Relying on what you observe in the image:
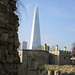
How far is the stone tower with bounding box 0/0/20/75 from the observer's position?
4449 millimetres

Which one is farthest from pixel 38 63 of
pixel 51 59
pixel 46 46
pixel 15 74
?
pixel 15 74

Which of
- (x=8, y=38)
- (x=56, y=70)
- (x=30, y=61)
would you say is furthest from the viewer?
(x=30, y=61)

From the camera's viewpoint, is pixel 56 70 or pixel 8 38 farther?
pixel 56 70

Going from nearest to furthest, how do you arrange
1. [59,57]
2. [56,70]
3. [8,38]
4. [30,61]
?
[8,38] < [56,70] < [30,61] < [59,57]

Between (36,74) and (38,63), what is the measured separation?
181cm

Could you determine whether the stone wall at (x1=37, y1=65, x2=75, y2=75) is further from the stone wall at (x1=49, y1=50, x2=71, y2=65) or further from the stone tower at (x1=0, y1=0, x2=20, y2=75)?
the stone tower at (x1=0, y1=0, x2=20, y2=75)

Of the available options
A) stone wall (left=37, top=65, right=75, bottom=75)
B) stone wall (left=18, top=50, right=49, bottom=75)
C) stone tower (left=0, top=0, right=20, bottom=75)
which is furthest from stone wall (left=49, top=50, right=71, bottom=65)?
stone tower (left=0, top=0, right=20, bottom=75)

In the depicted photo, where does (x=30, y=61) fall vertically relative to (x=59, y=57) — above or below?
below

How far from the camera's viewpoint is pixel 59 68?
24875 millimetres

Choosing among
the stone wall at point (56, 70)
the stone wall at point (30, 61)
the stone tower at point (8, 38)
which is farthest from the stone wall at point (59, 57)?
the stone tower at point (8, 38)

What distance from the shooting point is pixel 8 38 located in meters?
4.69

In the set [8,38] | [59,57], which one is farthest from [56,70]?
[8,38]

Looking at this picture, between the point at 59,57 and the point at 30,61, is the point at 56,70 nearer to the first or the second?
the point at 30,61

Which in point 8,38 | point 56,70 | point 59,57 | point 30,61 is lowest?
point 56,70
